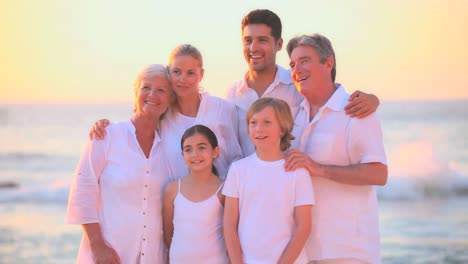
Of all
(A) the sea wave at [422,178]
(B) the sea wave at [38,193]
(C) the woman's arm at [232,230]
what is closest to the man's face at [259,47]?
(C) the woman's arm at [232,230]

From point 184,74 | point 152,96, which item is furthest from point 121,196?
point 184,74

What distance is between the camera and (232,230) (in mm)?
4441

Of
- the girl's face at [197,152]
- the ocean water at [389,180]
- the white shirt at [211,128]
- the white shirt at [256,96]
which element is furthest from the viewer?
the ocean water at [389,180]

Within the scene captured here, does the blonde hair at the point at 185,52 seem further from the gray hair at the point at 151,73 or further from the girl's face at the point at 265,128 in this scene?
the girl's face at the point at 265,128

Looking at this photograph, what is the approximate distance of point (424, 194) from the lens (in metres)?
17.4

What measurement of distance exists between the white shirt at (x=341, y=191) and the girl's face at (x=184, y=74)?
89 centimetres

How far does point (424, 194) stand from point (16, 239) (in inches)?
376

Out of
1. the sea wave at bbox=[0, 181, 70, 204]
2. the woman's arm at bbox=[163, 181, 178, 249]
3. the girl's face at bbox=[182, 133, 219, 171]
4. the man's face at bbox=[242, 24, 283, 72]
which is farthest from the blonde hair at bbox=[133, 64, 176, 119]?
the sea wave at bbox=[0, 181, 70, 204]

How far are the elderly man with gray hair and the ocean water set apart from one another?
24.9ft

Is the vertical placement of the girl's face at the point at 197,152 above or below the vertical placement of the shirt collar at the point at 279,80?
below

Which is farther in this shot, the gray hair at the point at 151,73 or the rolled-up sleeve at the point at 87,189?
the gray hair at the point at 151,73

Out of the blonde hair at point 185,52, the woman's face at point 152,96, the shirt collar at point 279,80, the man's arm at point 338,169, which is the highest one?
the blonde hair at point 185,52

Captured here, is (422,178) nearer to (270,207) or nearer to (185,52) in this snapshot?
(185,52)

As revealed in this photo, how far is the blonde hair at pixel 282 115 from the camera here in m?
4.43
